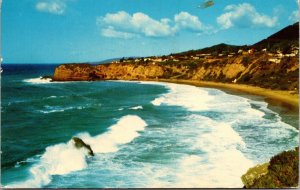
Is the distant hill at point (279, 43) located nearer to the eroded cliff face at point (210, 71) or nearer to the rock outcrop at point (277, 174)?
the eroded cliff face at point (210, 71)

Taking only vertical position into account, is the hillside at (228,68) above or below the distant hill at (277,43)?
below

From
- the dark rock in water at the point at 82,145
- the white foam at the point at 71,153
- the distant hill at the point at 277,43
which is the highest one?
the distant hill at the point at 277,43

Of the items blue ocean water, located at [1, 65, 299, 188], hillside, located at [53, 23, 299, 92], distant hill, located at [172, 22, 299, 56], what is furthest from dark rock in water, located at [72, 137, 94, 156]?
distant hill, located at [172, 22, 299, 56]

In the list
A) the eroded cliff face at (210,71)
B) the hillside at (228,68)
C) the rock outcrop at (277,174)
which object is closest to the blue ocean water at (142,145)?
the rock outcrop at (277,174)

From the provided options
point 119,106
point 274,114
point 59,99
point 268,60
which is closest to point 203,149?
point 274,114

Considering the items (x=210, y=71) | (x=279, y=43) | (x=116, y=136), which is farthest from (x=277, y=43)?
(x=116, y=136)

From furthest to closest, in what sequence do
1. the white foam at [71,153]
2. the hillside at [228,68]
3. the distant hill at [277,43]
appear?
the hillside at [228,68] < the distant hill at [277,43] < the white foam at [71,153]

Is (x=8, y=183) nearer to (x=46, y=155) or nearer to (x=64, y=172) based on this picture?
(x=64, y=172)

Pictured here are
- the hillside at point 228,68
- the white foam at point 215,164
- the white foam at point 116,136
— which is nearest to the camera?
the white foam at point 215,164
